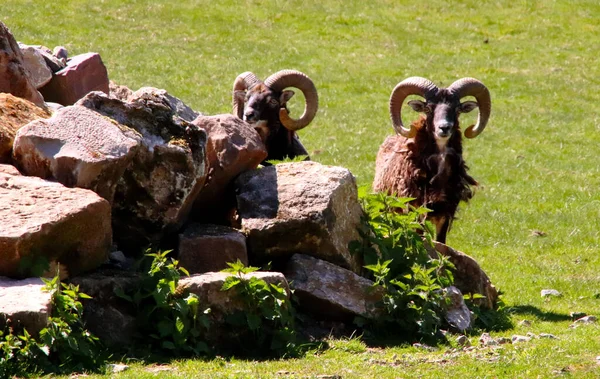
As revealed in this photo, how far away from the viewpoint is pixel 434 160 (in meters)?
14.2

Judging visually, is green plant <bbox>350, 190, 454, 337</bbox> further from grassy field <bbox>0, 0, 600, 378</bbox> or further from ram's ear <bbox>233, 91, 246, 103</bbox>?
ram's ear <bbox>233, 91, 246, 103</bbox>

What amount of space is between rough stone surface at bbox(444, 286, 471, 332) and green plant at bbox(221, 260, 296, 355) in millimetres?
1894

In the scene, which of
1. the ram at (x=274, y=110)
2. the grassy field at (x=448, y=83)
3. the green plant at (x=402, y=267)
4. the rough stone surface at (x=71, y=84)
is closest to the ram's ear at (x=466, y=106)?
the grassy field at (x=448, y=83)

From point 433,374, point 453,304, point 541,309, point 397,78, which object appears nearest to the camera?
point 433,374

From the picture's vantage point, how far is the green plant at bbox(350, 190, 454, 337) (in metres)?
9.88

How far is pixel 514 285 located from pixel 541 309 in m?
1.41

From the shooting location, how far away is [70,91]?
13578 millimetres

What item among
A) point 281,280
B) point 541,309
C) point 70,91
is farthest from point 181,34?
point 281,280

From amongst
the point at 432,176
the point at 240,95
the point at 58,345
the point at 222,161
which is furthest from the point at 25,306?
the point at 240,95

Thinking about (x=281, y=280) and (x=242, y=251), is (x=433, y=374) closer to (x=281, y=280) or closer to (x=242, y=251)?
(x=281, y=280)

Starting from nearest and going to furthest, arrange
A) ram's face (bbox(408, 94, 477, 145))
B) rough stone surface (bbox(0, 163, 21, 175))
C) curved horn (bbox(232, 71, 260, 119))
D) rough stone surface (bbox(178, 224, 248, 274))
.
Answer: rough stone surface (bbox(0, 163, 21, 175)), rough stone surface (bbox(178, 224, 248, 274)), ram's face (bbox(408, 94, 477, 145)), curved horn (bbox(232, 71, 260, 119))

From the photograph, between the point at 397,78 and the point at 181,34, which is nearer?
the point at 397,78

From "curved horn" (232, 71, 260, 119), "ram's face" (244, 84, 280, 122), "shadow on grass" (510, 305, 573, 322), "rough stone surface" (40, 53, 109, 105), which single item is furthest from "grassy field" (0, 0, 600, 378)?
"rough stone surface" (40, 53, 109, 105)

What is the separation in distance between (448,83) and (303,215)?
19.4m
